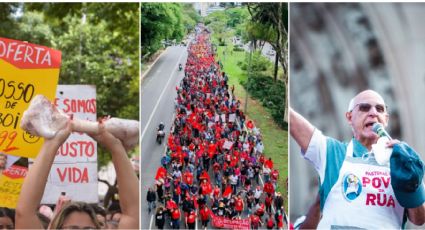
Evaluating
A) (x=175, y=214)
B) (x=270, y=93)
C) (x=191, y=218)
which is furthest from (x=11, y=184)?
(x=270, y=93)

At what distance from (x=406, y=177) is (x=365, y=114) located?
627 mm

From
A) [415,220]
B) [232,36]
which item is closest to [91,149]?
[232,36]

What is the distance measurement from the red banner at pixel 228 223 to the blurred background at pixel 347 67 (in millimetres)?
413

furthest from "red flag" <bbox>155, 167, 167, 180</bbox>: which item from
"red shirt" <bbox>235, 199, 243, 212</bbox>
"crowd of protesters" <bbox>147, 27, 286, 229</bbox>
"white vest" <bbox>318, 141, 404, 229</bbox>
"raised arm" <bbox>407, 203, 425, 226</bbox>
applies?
"raised arm" <bbox>407, 203, 425, 226</bbox>

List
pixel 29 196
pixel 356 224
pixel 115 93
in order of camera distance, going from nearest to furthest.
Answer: pixel 29 196, pixel 356 224, pixel 115 93

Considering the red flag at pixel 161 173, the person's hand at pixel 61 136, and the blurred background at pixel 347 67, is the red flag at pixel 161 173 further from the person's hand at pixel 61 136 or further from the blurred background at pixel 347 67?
the blurred background at pixel 347 67

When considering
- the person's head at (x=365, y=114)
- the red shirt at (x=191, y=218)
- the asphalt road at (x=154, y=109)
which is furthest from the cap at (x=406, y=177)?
the asphalt road at (x=154, y=109)

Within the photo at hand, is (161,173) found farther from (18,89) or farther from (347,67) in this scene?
(347,67)

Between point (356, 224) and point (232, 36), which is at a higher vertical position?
point (232, 36)

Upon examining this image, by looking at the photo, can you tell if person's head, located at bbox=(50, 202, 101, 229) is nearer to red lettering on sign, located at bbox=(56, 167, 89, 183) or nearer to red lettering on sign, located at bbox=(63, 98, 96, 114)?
red lettering on sign, located at bbox=(56, 167, 89, 183)

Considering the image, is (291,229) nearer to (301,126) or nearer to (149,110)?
(301,126)

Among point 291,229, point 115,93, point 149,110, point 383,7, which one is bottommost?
point 291,229

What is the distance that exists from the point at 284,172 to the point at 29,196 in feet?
6.92

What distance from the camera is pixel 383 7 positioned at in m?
4.97
